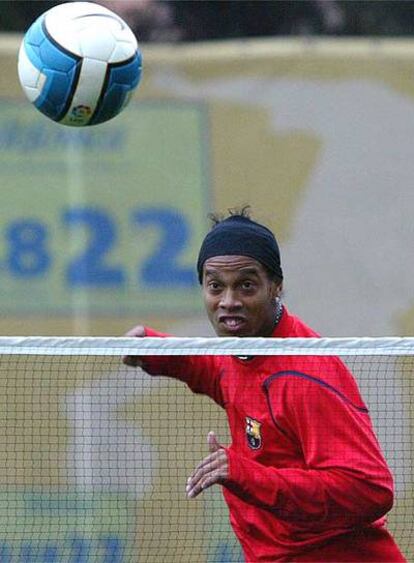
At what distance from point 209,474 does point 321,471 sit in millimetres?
396

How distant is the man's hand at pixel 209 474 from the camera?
458 centimetres

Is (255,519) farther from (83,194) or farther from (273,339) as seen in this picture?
(83,194)

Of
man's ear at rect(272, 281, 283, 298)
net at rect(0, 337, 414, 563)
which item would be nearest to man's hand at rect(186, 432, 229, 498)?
man's ear at rect(272, 281, 283, 298)

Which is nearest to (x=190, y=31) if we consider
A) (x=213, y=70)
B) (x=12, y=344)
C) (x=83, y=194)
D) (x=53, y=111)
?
(x=213, y=70)

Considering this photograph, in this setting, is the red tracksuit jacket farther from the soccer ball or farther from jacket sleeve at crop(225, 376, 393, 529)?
the soccer ball

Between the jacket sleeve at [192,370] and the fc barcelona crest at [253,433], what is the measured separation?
0.58m

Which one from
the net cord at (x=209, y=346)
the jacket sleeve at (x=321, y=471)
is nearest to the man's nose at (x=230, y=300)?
the net cord at (x=209, y=346)

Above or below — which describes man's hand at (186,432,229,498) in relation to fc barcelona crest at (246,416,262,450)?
below

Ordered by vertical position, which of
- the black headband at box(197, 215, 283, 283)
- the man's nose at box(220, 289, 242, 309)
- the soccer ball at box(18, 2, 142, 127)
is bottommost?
the man's nose at box(220, 289, 242, 309)

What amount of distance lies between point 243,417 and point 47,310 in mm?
4631

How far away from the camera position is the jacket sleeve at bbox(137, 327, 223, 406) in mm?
5656

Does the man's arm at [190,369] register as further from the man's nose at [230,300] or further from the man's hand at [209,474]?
the man's hand at [209,474]

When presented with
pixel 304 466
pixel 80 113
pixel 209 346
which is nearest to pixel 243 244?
pixel 209 346

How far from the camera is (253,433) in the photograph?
5.02 m
